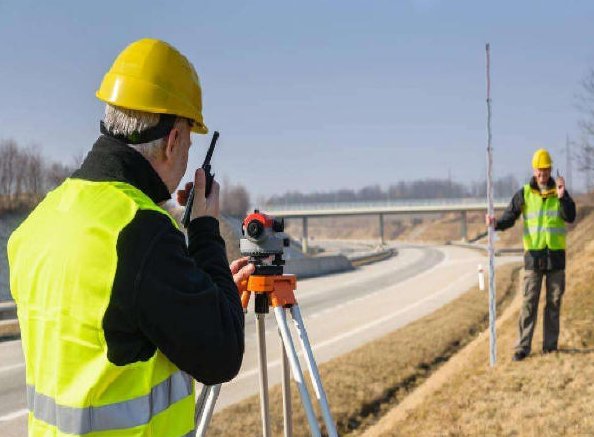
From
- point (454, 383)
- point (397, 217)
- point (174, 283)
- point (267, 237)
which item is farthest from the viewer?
point (397, 217)

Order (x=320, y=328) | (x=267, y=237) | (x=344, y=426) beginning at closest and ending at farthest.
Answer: (x=267, y=237) < (x=344, y=426) < (x=320, y=328)

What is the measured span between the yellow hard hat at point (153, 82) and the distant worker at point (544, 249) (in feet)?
19.9

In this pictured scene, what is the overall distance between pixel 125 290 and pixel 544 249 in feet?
21.6

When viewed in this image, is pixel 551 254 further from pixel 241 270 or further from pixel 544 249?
pixel 241 270

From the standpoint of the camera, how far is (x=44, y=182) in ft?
121

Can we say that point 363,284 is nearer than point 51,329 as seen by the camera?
No

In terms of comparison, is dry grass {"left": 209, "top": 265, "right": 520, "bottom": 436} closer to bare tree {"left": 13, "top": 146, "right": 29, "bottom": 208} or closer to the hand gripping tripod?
the hand gripping tripod

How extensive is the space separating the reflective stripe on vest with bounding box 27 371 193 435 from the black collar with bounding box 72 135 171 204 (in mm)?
550

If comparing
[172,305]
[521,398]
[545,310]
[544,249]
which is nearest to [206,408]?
[172,305]

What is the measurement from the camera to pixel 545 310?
277 inches

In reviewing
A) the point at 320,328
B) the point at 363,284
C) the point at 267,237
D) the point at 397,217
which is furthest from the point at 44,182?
the point at 397,217

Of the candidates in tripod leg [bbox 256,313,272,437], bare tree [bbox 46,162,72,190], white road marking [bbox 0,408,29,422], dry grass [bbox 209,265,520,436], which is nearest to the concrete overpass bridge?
bare tree [bbox 46,162,72,190]

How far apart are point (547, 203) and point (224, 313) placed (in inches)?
252

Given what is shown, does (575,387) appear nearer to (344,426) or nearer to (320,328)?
(344,426)
